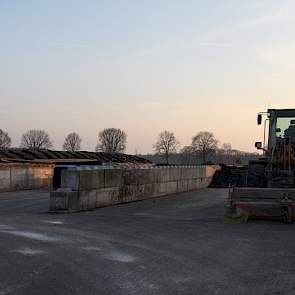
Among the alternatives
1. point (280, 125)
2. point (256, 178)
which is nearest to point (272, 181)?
point (256, 178)

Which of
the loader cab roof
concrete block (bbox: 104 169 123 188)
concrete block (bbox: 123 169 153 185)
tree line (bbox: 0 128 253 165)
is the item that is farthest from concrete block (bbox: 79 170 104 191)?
tree line (bbox: 0 128 253 165)

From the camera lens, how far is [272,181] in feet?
55.5

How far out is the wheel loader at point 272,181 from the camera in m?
13.4

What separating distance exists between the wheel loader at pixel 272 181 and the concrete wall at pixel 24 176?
1180cm

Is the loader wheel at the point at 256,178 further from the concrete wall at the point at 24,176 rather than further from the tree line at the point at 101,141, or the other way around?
the tree line at the point at 101,141

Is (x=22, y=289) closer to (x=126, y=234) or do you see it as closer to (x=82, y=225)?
(x=126, y=234)

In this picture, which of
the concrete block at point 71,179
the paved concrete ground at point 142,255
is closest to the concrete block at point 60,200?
the concrete block at point 71,179

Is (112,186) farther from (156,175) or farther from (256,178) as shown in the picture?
(256,178)

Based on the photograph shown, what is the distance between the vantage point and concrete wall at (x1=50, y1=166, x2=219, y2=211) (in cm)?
1577

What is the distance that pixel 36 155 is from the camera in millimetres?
32000

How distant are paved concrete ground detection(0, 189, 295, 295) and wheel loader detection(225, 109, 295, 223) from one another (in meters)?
0.42

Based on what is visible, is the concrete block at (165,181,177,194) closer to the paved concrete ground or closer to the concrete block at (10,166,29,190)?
the concrete block at (10,166,29,190)

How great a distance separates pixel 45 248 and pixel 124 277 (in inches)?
98.6

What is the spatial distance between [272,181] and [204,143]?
120m
